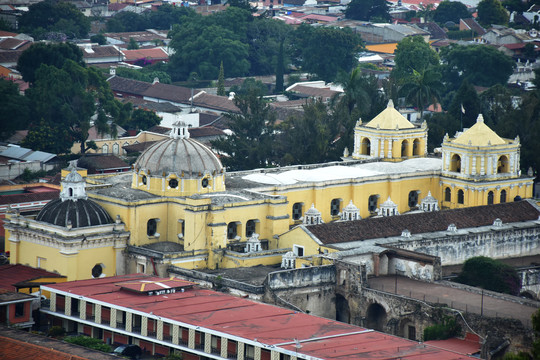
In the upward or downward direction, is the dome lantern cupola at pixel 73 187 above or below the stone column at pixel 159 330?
above

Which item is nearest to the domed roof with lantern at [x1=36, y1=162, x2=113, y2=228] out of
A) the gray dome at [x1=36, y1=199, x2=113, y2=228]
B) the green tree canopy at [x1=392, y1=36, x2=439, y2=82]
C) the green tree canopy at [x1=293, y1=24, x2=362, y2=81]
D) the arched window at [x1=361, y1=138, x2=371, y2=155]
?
the gray dome at [x1=36, y1=199, x2=113, y2=228]

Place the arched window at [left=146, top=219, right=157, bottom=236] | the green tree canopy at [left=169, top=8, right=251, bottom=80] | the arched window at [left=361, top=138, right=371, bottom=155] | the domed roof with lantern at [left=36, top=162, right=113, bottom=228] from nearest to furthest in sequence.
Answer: the domed roof with lantern at [left=36, top=162, right=113, bottom=228], the arched window at [left=146, top=219, right=157, bottom=236], the arched window at [left=361, top=138, right=371, bottom=155], the green tree canopy at [left=169, top=8, right=251, bottom=80]

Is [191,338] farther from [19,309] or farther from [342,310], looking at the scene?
[342,310]

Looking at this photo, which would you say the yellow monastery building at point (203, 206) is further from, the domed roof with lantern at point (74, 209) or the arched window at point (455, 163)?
the arched window at point (455, 163)

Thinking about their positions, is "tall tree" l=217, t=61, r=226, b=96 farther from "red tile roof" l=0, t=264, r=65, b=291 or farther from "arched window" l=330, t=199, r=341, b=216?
"red tile roof" l=0, t=264, r=65, b=291

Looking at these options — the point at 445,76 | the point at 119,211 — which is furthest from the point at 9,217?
the point at 445,76

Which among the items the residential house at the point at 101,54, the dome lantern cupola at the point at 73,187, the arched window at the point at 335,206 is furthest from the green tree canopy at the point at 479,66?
the dome lantern cupola at the point at 73,187
